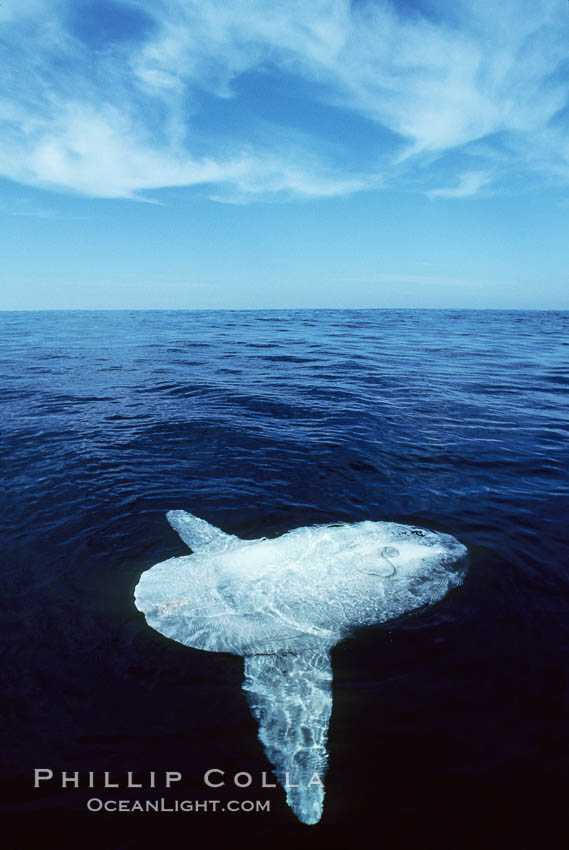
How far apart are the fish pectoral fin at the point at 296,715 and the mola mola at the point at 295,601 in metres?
0.01

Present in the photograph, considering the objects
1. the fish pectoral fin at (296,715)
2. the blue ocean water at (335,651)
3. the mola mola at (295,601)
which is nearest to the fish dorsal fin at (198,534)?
the mola mola at (295,601)

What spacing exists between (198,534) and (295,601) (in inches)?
104

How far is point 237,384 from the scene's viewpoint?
22.1 m

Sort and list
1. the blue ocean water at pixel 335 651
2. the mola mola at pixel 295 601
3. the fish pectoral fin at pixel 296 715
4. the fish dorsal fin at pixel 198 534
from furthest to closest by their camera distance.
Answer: the fish dorsal fin at pixel 198 534
the mola mola at pixel 295 601
the fish pectoral fin at pixel 296 715
the blue ocean water at pixel 335 651

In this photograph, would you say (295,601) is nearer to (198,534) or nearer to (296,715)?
(296,715)

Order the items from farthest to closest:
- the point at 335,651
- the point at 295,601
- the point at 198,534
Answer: the point at 198,534, the point at 295,601, the point at 335,651

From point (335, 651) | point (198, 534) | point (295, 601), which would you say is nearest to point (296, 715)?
point (335, 651)

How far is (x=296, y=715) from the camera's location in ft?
16.0

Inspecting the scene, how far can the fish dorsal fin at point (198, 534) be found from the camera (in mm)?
7898

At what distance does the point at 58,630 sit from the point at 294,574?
3.72 m

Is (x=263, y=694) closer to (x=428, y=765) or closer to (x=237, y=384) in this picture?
(x=428, y=765)

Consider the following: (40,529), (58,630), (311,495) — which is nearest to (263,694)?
(58,630)

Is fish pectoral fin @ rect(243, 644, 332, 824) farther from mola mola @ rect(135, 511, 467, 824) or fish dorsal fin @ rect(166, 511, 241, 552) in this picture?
fish dorsal fin @ rect(166, 511, 241, 552)

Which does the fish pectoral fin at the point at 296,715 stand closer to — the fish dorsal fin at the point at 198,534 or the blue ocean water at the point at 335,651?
the blue ocean water at the point at 335,651
